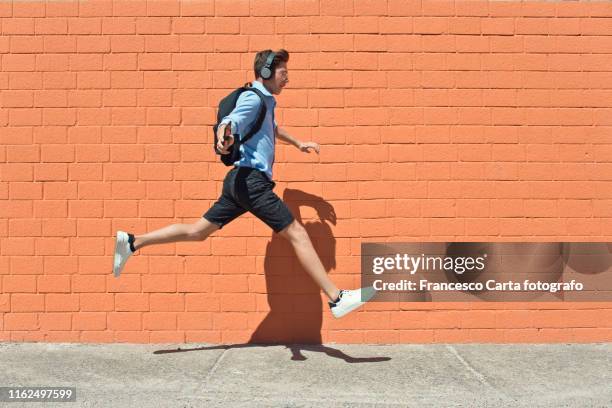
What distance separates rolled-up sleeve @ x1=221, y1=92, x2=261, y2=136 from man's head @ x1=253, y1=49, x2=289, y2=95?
23 cm

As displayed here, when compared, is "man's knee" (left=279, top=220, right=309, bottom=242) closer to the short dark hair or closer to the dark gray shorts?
the dark gray shorts

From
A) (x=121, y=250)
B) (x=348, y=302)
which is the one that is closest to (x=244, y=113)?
(x=121, y=250)

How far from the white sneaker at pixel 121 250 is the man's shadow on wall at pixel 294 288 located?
110 centimetres

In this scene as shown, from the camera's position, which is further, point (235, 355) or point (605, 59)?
point (605, 59)

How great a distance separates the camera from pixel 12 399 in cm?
400

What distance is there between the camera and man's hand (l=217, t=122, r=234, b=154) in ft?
14.3

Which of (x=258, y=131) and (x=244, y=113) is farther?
(x=258, y=131)

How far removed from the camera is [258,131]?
15.3ft

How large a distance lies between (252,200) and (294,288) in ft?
3.25

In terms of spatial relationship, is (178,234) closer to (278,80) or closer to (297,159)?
(297,159)

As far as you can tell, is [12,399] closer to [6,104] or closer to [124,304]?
[124,304]

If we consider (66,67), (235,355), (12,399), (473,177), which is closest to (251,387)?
(235,355)

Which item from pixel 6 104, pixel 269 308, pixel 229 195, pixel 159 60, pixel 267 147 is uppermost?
pixel 159 60

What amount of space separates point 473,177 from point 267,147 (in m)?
1.70
